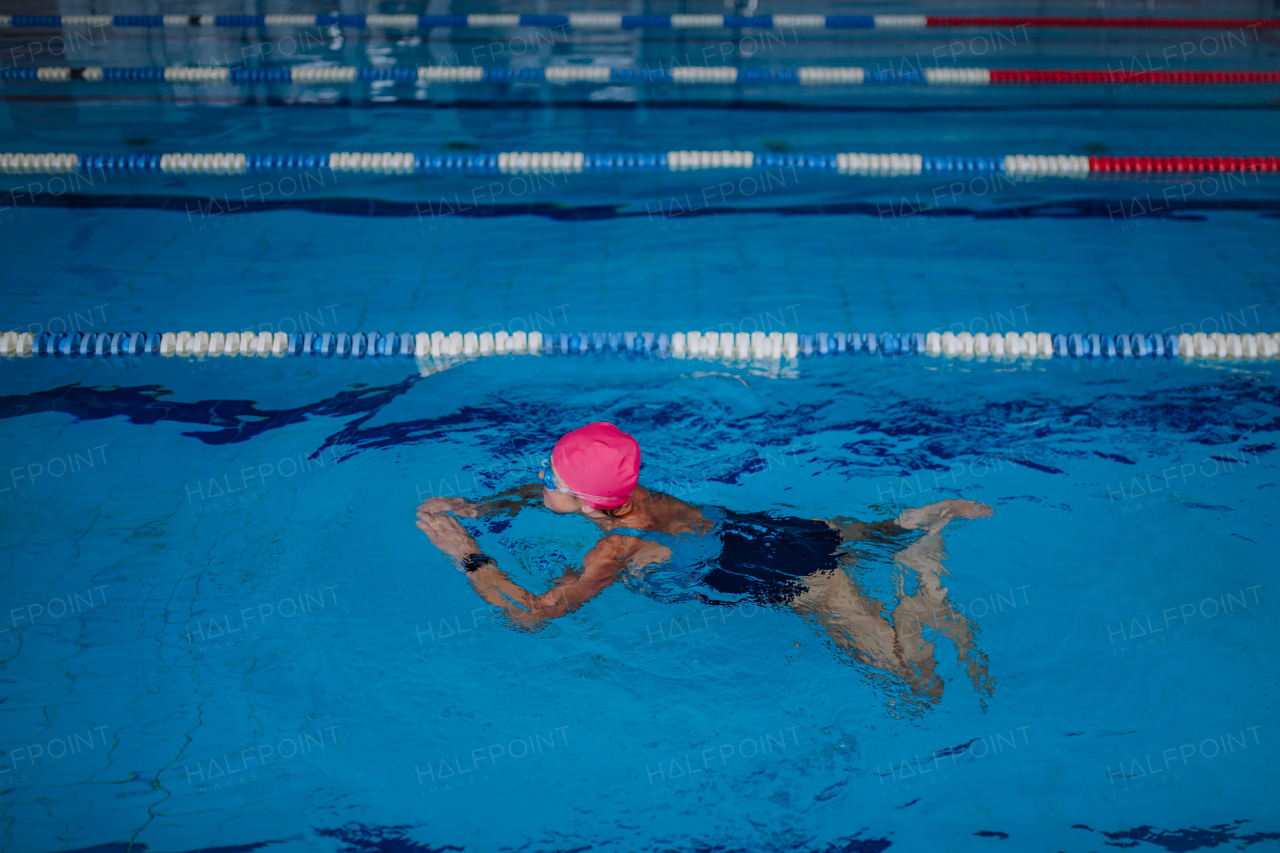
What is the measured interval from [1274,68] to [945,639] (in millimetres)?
7973

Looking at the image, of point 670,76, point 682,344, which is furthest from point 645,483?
point 670,76

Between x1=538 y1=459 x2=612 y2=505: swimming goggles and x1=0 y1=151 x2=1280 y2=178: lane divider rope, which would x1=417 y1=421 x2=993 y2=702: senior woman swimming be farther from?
x1=0 y1=151 x2=1280 y2=178: lane divider rope

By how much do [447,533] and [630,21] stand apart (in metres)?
8.26

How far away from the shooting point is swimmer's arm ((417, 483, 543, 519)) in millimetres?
2689

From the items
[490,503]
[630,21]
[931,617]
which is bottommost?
[931,617]

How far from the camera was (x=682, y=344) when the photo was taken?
4.14 meters

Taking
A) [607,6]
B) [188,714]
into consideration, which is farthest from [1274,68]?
[188,714]

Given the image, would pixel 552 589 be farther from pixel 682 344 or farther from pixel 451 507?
pixel 682 344

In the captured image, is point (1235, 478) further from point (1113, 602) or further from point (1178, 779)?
point (1178, 779)

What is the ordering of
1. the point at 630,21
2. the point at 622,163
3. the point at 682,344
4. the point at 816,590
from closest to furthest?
the point at 816,590 → the point at 682,344 → the point at 622,163 → the point at 630,21

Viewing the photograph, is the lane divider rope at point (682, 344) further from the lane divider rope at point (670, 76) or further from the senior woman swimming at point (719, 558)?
the lane divider rope at point (670, 76)

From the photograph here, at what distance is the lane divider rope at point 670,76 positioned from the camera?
7.62 metres

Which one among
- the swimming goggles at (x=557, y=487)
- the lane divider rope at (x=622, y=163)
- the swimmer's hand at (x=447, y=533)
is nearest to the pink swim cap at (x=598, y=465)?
the swimming goggles at (x=557, y=487)

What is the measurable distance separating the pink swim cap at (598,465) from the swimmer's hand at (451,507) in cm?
40
